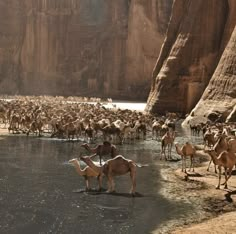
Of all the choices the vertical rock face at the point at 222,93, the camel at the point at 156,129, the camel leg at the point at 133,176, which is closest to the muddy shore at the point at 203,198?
the camel leg at the point at 133,176

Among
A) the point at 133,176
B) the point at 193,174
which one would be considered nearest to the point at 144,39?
the point at 193,174

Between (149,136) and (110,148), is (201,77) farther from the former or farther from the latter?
(110,148)

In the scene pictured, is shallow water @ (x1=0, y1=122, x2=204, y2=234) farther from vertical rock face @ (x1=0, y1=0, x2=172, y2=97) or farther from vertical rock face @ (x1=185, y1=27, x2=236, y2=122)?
vertical rock face @ (x1=0, y1=0, x2=172, y2=97)

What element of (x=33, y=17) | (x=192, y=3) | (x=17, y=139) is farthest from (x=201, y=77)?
(x=33, y=17)

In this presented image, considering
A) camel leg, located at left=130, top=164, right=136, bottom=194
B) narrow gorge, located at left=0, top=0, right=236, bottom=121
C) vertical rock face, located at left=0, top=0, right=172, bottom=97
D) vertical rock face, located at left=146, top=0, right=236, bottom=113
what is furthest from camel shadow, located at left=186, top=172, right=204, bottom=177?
vertical rock face, located at left=0, top=0, right=172, bottom=97

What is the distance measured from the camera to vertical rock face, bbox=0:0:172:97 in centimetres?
8488

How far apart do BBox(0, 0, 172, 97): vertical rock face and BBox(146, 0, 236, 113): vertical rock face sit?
3162cm

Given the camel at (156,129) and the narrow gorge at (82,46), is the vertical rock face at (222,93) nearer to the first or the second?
the camel at (156,129)

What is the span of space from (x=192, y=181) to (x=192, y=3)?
36413 millimetres

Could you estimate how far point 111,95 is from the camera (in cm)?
8319

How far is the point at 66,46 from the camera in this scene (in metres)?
90.6

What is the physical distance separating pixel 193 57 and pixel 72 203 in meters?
37.0

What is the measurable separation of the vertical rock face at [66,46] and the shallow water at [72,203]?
62.8 metres

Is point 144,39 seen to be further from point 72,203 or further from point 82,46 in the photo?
point 72,203
